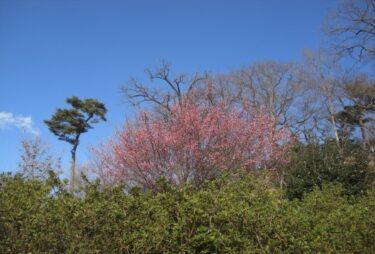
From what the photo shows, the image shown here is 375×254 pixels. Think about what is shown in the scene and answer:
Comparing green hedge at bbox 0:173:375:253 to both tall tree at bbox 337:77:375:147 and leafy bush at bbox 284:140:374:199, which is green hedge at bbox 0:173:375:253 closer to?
leafy bush at bbox 284:140:374:199

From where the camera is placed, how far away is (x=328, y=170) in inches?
546

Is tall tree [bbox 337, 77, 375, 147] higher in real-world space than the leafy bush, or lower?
higher

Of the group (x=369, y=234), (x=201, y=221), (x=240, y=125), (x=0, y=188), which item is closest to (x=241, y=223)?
(x=201, y=221)

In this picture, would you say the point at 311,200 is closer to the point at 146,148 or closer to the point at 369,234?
the point at 369,234

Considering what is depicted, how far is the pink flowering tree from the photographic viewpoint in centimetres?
1258

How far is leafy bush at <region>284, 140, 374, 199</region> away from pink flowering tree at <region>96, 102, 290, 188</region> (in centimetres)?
155

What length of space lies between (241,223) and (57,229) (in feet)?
5.87

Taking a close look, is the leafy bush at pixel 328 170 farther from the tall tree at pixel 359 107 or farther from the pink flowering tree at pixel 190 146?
the tall tree at pixel 359 107

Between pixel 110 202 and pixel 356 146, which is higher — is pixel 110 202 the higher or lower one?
the lower one

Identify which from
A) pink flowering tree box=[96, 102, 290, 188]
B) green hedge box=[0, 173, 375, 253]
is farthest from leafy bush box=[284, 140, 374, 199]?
green hedge box=[0, 173, 375, 253]

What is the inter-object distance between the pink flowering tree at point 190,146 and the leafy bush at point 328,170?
1.55m

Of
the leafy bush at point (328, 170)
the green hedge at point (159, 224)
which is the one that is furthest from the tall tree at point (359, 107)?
the green hedge at point (159, 224)

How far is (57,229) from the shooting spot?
342cm

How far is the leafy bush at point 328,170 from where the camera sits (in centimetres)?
1366
